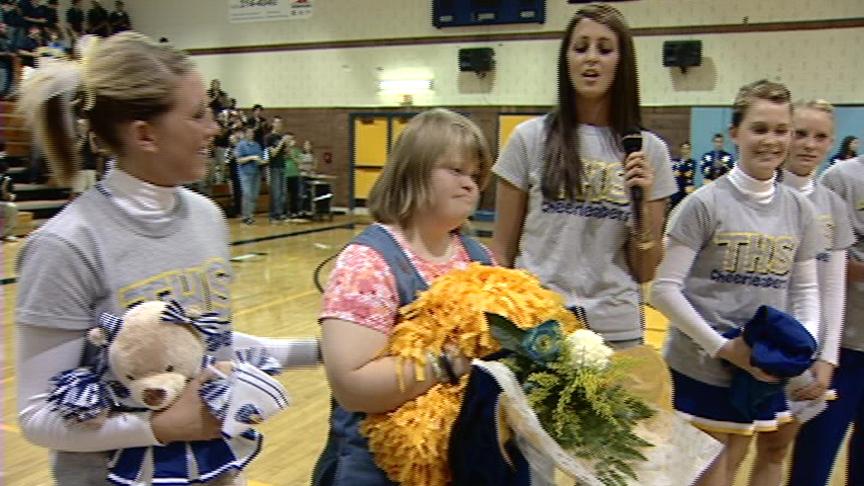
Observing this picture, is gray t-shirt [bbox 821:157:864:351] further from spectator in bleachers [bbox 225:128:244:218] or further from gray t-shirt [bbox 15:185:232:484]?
spectator in bleachers [bbox 225:128:244:218]

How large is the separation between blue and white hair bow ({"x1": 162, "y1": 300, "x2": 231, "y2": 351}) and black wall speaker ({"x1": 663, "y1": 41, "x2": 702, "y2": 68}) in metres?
12.8

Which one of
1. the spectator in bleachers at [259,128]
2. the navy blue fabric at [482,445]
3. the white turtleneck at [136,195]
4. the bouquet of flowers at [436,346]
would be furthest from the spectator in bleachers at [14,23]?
the navy blue fabric at [482,445]

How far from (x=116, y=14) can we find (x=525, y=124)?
58.5 feet

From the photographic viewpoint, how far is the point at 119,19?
17.4 m

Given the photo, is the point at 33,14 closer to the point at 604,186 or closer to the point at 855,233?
the point at 604,186

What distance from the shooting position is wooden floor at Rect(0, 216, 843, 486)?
3.34 m

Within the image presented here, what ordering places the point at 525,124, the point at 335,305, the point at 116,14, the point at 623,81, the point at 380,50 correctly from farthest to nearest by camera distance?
the point at 116,14, the point at 380,50, the point at 525,124, the point at 623,81, the point at 335,305

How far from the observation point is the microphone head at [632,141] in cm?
200

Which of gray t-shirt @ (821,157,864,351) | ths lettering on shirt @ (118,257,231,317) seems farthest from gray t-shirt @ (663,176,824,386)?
ths lettering on shirt @ (118,257,231,317)

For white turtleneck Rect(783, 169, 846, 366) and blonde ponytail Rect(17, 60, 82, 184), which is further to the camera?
white turtleneck Rect(783, 169, 846, 366)

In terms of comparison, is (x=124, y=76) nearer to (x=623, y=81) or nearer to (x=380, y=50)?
(x=623, y=81)

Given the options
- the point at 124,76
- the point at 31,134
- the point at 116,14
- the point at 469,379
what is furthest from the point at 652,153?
the point at 116,14

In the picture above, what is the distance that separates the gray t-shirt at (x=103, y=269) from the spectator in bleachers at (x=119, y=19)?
57.7 ft

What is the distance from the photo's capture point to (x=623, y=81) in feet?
6.67
